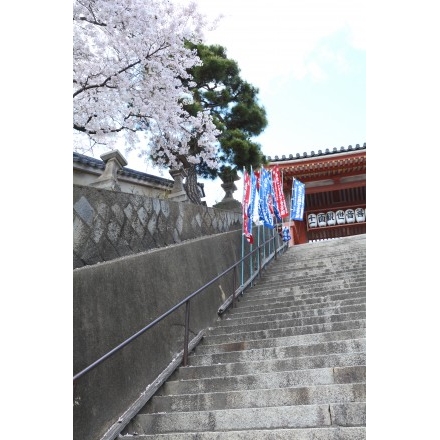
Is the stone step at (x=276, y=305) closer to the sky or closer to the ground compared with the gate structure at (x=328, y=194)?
closer to the ground

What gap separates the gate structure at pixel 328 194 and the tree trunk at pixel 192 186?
6459mm

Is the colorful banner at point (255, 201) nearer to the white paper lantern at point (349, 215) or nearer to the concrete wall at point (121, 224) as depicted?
the concrete wall at point (121, 224)

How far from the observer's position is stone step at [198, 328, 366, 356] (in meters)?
5.23

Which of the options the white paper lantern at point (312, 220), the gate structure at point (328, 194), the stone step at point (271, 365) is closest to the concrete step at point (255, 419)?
the stone step at point (271, 365)

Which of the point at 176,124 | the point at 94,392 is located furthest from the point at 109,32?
the point at 94,392

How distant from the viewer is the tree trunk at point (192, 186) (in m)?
10.9

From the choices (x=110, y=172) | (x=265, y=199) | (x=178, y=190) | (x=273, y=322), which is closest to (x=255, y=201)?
(x=265, y=199)

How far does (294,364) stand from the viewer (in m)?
4.66

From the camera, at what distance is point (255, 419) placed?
3.74 m

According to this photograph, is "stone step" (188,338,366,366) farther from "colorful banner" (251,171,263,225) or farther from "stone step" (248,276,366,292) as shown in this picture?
"colorful banner" (251,171,263,225)

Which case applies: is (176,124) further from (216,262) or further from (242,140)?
(216,262)

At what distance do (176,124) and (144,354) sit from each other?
21.4 ft

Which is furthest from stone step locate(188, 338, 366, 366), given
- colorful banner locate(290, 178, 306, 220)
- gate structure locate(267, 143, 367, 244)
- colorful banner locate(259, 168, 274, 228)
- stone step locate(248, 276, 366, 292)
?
gate structure locate(267, 143, 367, 244)

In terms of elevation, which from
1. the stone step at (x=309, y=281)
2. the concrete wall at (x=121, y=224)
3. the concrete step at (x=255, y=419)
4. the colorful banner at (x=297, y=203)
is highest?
the colorful banner at (x=297, y=203)
